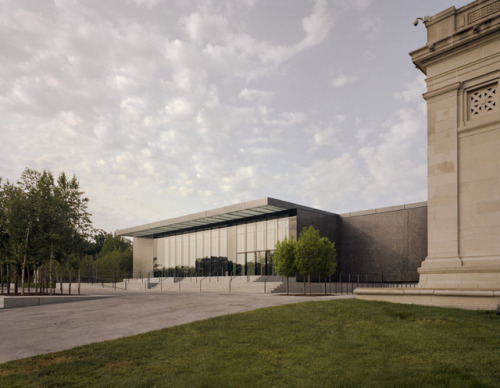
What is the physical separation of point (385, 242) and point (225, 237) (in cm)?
2044

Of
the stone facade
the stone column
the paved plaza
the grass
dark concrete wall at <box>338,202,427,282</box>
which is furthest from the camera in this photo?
dark concrete wall at <box>338,202,427,282</box>

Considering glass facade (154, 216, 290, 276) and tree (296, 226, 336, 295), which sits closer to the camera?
tree (296, 226, 336, 295)

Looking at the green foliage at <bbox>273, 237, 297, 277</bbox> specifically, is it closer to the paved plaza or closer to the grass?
the paved plaza

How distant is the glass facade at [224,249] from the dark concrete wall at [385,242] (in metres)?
7.32

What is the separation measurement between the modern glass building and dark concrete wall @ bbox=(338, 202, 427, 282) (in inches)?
94.1

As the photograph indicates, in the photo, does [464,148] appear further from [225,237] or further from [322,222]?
[225,237]

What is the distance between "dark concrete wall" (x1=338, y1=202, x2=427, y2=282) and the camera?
40969mm

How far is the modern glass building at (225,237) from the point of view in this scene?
153 feet

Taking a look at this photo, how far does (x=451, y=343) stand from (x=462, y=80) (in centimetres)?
963

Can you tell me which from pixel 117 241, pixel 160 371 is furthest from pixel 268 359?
pixel 117 241

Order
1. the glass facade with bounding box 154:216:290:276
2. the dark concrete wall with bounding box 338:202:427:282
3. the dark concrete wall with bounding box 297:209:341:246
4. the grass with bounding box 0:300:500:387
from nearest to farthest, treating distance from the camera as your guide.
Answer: the grass with bounding box 0:300:500:387 < the dark concrete wall with bounding box 338:202:427:282 < the dark concrete wall with bounding box 297:209:341:246 < the glass facade with bounding box 154:216:290:276

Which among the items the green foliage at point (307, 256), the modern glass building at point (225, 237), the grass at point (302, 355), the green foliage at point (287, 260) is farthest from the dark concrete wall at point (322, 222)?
the grass at point (302, 355)

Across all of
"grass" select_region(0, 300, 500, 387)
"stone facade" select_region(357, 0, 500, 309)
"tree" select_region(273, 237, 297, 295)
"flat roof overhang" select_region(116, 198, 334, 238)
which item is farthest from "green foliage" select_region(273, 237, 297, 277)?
"grass" select_region(0, 300, 500, 387)

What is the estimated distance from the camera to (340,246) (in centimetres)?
4812
